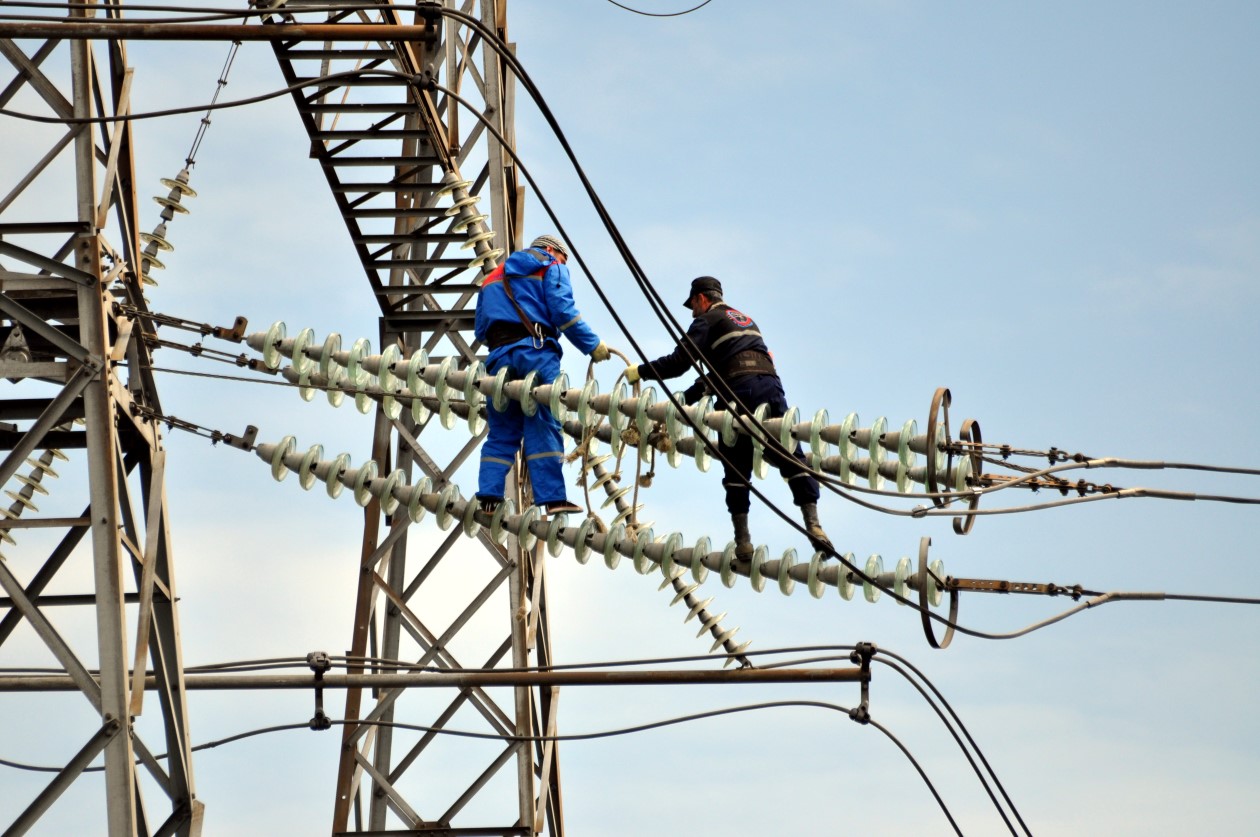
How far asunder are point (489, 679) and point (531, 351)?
208 centimetres

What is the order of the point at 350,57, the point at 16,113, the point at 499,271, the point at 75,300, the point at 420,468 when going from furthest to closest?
the point at 420,468 → the point at 350,57 → the point at 499,271 → the point at 75,300 → the point at 16,113

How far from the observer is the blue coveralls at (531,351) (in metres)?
11.6

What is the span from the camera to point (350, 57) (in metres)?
13.1

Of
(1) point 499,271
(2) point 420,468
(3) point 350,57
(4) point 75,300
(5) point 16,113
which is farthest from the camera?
(2) point 420,468

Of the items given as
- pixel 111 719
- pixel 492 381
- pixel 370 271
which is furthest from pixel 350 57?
pixel 111 719

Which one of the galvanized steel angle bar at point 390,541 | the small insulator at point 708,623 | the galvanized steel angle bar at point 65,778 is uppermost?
the galvanized steel angle bar at point 390,541

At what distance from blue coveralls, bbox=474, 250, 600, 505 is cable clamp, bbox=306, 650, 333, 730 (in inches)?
56.6

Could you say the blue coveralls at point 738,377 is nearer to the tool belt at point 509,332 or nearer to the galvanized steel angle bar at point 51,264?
the tool belt at point 509,332

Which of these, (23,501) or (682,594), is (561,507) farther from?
(23,501)

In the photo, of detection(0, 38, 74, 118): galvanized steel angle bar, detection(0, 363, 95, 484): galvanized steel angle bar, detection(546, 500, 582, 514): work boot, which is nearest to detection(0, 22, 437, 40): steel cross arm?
detection(0, 38, 74, 118): galvanized steel angle bar

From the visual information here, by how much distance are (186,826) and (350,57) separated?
544 centimetres

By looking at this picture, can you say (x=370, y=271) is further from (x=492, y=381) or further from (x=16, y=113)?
(x=16, y=113)

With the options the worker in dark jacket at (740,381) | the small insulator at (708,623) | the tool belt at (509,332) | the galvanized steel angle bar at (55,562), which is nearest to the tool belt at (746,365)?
the worker in dark jacket at (740,381)

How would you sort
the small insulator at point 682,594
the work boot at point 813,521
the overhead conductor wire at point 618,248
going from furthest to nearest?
1. the small insulator at point 682,594
2. the work boot at point 813,521
3. the overhead conductor wire at point 618,248
